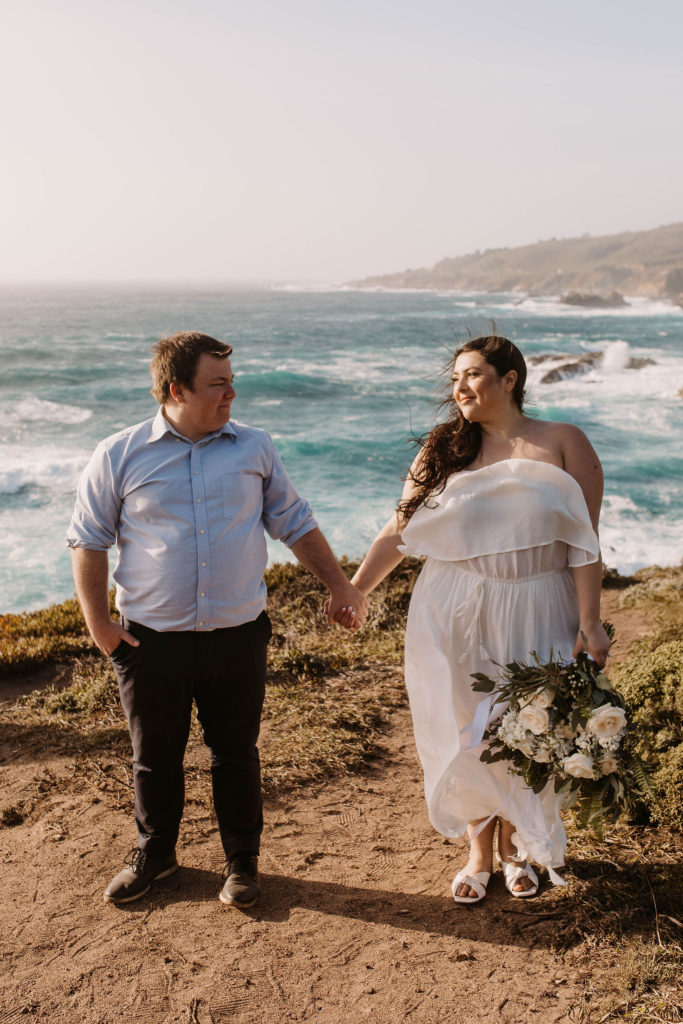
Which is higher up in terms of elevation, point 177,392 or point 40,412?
point 177,392

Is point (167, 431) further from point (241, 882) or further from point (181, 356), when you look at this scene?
point (241, 882)

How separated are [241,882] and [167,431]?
6.59 feet

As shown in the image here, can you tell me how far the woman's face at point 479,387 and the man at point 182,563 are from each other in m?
0.85

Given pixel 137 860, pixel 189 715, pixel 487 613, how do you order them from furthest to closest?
pixel 137 860 < pixel 189 715 < pixel 487 613

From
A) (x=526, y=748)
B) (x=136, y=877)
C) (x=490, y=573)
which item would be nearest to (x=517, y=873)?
(x=526, y=748)

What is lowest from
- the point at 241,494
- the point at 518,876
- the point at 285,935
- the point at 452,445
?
the point at 285,935

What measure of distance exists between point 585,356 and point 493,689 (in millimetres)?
38430

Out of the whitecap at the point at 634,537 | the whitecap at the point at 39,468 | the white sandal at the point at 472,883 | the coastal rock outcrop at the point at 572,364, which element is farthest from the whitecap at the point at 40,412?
the white sandal at the point at 472,883

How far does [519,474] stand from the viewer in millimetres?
3178

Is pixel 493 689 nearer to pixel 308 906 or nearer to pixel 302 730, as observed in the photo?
pixel 308 906

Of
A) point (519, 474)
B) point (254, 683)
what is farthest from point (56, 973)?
point (519, 474)

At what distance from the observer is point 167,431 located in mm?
3227

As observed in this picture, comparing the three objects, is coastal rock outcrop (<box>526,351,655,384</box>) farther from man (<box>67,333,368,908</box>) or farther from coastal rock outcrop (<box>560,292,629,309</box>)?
coastal rock outcrop (<box>560,292,629,309</box>)

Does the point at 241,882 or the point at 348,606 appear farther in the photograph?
the point at 348,606
